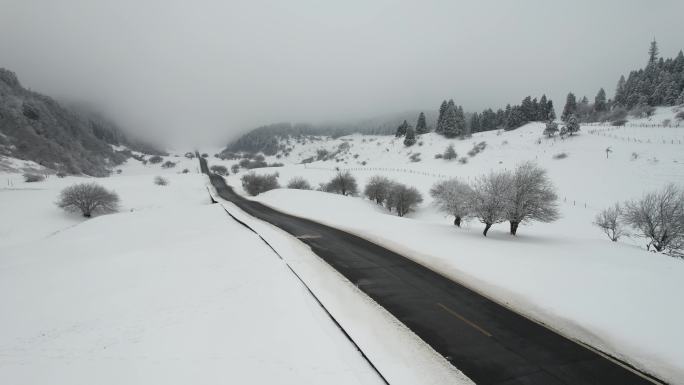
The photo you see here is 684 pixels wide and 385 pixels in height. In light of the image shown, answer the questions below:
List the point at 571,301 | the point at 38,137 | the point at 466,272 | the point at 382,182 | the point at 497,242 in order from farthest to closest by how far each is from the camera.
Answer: the point at 38,137, the point at 382,182, the point at 497,242, the point at 466,272, the point at 571,301

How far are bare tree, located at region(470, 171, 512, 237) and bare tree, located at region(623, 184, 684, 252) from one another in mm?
10548

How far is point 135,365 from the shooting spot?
742cm

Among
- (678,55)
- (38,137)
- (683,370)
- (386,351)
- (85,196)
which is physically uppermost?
(678,55)

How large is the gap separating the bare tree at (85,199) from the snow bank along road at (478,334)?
4188 cm

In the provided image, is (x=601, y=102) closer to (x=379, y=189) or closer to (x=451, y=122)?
(x=451, y=122)

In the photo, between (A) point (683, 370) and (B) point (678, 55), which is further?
(B) point (678, 55)

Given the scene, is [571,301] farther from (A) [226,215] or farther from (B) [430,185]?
(B) [430,185]

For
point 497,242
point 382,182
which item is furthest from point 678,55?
point 497,242

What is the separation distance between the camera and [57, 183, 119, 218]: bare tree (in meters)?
37.6

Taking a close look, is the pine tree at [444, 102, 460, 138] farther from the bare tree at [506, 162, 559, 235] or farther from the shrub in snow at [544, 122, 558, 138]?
the bare tree at [506, 162, 559, 235]

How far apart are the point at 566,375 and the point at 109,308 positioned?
1518cm

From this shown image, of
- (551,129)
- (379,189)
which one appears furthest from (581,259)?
(551,129)

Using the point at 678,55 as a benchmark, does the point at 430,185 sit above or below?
below

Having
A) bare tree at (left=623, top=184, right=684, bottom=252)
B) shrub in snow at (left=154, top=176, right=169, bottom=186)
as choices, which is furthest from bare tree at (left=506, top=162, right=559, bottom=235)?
shrub in snow at (left=154, top=176, right=169, bottom=186)
